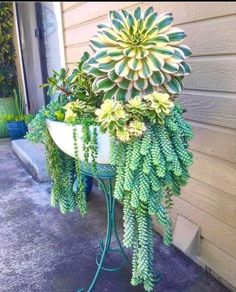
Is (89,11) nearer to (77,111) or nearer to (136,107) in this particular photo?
(77,111)

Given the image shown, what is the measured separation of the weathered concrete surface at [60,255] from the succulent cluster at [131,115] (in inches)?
37.4

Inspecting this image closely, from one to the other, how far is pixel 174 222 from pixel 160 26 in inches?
48.3

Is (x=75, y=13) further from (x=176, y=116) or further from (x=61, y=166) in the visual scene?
(x=176, y=116)

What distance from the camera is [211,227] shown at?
156 centimetres

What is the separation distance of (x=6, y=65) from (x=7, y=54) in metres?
0.18

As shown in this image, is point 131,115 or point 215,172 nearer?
point 131,115

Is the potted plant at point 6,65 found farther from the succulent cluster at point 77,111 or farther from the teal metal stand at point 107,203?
the succulent cluster at point 77,111

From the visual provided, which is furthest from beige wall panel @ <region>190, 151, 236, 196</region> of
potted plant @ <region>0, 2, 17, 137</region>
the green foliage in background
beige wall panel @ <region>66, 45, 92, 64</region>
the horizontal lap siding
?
the green foliage in background

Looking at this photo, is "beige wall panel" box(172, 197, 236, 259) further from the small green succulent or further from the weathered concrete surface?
the small green succulent

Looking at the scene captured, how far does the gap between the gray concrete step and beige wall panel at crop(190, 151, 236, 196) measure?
1711mm

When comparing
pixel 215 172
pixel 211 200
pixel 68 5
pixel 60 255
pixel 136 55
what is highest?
pixel 68 5

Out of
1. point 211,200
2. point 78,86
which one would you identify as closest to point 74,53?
point 78,86

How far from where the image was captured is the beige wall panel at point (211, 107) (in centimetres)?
133

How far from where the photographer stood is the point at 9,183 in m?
2.94
